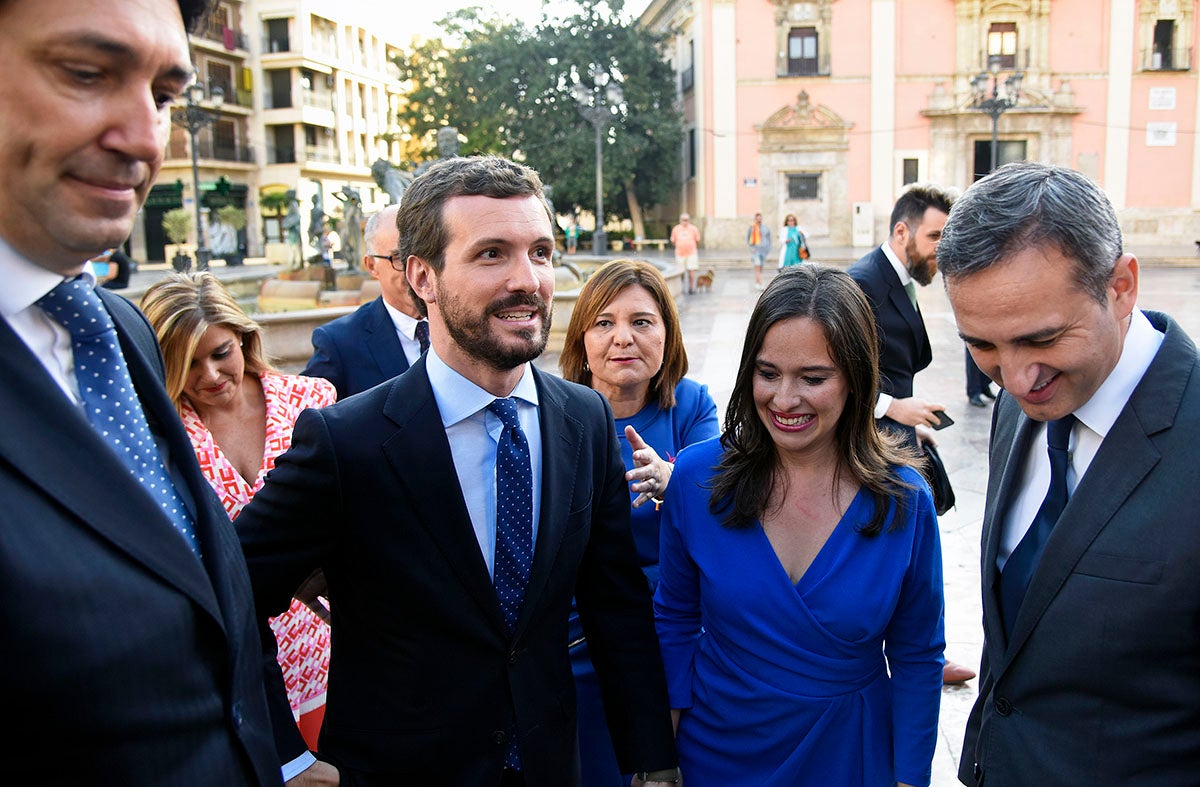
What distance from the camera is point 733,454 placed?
2.31m

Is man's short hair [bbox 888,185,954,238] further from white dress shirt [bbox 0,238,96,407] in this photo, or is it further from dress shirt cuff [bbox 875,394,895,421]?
white dress shirt [bbox 0,238,96,407]

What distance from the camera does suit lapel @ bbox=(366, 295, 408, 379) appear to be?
368cm

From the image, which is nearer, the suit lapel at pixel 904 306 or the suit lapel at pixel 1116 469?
the suit lapel at pixel 1116 469

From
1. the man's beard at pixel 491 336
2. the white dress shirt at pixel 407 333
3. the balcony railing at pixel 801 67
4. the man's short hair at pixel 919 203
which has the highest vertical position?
the balcony railing at pixel 801 67

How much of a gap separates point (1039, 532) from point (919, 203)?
9.08ft

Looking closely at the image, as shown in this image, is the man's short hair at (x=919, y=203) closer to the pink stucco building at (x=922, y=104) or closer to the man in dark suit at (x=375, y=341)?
the man in dark suit at (x=375, y=341)

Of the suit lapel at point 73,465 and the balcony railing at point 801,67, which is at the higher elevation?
the balcony railing at point 801,67

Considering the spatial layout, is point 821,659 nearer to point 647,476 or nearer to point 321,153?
point 647,476

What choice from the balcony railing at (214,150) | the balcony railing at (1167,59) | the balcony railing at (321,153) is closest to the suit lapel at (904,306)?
the balcony railing at (1167,59)

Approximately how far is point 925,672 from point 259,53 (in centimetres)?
5088

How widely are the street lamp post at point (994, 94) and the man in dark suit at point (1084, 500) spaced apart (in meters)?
24.0

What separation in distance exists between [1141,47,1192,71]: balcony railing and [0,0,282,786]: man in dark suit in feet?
117

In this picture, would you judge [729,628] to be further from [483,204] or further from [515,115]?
[515,115]

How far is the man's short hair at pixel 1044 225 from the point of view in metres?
1.69
